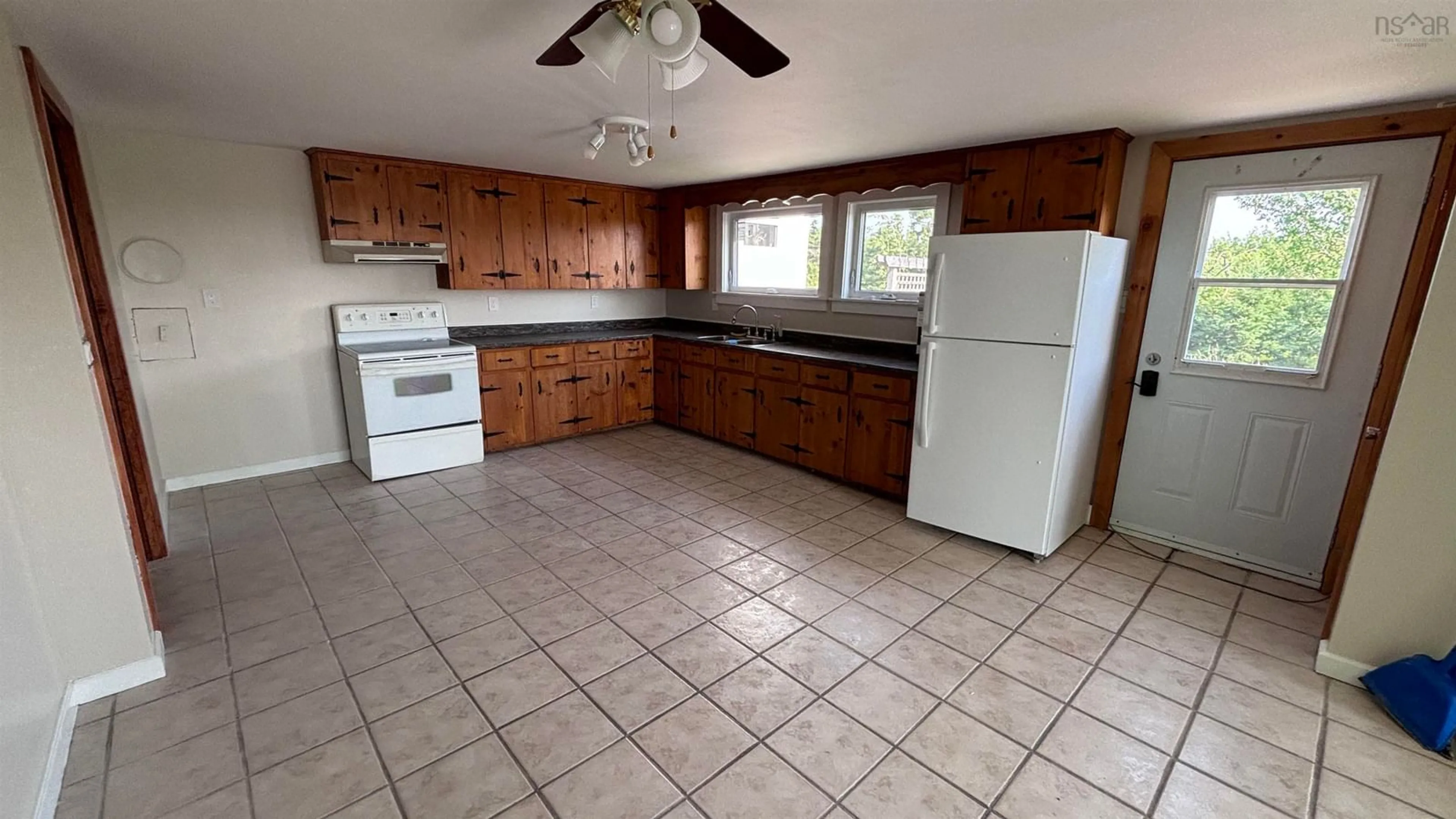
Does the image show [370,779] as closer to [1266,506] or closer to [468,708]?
[468,708]

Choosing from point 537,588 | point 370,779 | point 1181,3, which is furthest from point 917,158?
point 370,779

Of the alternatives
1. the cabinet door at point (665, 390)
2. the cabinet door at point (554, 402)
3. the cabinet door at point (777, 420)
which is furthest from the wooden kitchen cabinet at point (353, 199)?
the cabinet door at point (777, 420)

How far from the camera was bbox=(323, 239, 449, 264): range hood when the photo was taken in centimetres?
403

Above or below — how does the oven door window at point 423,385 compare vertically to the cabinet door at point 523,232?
below

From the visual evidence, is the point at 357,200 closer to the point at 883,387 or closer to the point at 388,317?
the point at 388,317

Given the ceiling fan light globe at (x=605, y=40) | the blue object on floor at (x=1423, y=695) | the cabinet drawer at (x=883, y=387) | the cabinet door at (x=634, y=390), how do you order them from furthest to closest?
the cabinet door at (x=634, y=390), the cabinet drawer at (x=883, y=387), the blue object on floor at (x=1423, y=695), the ceiling fan light globe at (x=605, y=40)

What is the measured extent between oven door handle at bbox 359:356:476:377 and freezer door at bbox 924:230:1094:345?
10.5ft

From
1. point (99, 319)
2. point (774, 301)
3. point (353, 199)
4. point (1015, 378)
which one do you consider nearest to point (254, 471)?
point (99, 319)

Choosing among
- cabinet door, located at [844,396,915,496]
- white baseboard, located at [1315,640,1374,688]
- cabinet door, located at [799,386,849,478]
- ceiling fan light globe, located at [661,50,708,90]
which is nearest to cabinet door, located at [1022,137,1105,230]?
cabinet door, located at [844,396,915,496]

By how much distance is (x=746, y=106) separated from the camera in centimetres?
273

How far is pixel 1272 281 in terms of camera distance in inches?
112

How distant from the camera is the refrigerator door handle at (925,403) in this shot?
10.6 feet

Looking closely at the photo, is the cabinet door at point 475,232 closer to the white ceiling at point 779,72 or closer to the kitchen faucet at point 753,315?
the white ceiling at point 779,72

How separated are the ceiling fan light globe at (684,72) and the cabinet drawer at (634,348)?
11.8 ft
